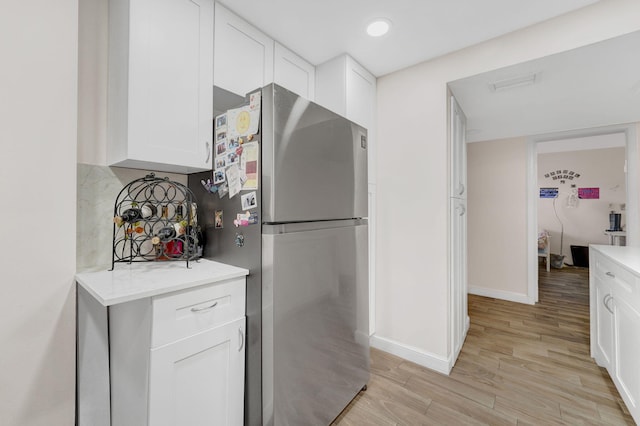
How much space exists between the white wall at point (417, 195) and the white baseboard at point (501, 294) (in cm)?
226

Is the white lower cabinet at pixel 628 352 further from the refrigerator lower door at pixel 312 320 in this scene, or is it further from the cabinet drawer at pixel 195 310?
the cabinet drawer at pixel 195 310

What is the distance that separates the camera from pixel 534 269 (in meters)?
3.45

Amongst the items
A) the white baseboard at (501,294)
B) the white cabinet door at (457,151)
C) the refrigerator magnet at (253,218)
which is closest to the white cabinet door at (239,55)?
the refrigerator magnet at (253,218)

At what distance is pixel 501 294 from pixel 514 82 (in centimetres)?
283

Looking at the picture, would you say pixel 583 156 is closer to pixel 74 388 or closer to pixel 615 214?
pixel 615 214

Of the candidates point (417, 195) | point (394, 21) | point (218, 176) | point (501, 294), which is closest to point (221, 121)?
point (218, 176)

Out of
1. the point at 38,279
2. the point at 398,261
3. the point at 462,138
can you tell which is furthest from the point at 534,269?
the point at 38,279

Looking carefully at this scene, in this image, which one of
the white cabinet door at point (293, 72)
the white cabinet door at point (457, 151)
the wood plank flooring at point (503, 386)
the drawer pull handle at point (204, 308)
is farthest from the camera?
the white cabinet door at point (457, 151)

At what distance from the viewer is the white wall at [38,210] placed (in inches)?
40.0

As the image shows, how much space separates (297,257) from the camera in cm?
129

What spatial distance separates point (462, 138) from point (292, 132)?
1947 mm

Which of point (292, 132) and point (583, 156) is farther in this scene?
point (583, 156)

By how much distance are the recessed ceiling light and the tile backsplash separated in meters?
1.69

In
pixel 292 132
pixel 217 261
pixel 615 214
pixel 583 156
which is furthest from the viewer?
pixel 583 156
